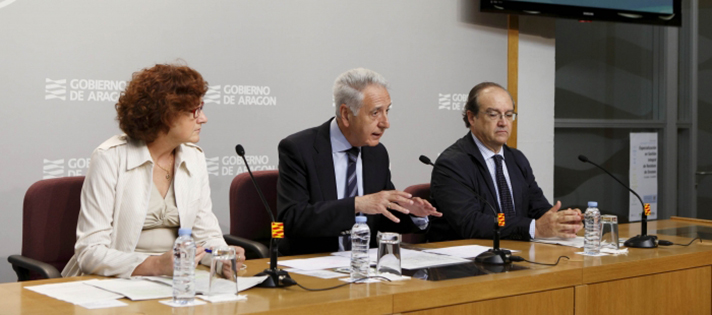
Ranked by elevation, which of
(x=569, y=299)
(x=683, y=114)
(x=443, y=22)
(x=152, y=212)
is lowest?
(x=569, y=299)

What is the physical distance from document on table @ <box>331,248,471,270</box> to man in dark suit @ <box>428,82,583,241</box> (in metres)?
0.48

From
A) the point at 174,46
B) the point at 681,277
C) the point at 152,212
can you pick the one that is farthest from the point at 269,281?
the point at 174,46

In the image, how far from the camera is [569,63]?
544 cm

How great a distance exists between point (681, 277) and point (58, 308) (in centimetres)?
204

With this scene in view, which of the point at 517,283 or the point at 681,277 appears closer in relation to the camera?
the point at 517,283

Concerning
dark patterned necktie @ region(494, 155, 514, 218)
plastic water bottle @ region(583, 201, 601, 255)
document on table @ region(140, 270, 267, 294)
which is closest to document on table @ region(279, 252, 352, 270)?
document on table @ region(140, 270, 267, 294)

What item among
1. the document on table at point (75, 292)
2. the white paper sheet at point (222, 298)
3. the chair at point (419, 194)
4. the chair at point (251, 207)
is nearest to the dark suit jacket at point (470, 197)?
the chair at point (419, 194)

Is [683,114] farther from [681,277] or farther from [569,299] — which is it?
[569,299]

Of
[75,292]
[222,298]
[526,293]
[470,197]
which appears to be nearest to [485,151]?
[470,197]

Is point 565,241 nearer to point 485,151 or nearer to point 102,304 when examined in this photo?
point 485,151

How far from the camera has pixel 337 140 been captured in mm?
2832

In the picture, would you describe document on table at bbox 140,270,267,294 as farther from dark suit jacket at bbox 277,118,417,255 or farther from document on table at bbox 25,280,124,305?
dark suit jacket at bbox 277,118,417,255

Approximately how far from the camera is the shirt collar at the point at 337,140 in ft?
9.27

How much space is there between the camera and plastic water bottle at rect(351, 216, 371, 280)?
6.36 feet
